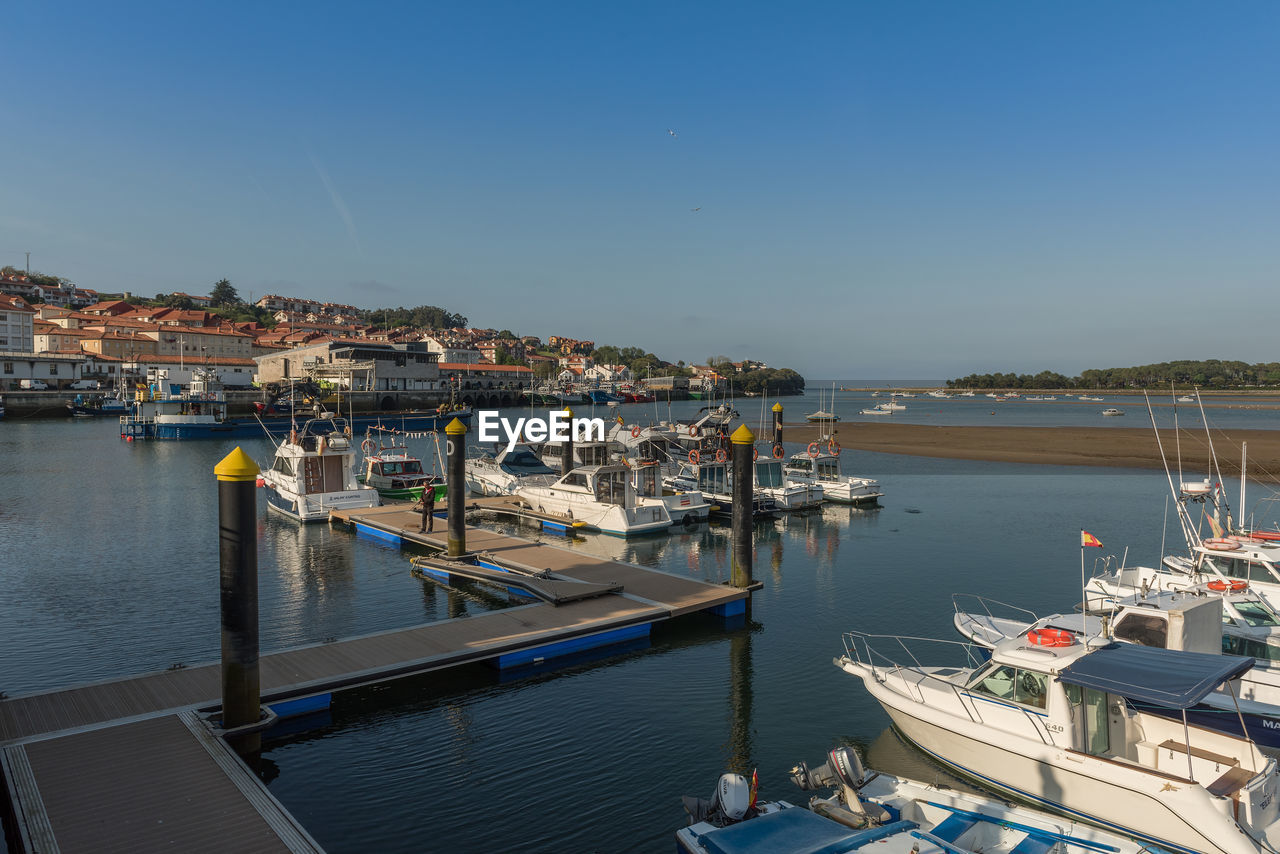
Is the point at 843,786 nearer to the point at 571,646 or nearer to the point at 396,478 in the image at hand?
the point at 571,646

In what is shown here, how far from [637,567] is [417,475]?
53.9 ft

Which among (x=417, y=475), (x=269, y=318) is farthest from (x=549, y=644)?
(x=269, y=318)

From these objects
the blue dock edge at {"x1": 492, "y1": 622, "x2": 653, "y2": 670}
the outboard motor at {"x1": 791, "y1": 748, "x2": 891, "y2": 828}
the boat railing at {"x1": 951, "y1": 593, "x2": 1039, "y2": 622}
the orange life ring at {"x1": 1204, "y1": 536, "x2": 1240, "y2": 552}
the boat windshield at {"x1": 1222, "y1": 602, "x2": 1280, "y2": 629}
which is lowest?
the boat railing at {"x1": 951, "y1": 593, "x2": 1039, "y2": 622}

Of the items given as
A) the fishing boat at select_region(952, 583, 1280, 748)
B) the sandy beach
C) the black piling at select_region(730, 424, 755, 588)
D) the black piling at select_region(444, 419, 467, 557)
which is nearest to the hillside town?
the sandy beach

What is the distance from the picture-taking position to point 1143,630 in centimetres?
1134

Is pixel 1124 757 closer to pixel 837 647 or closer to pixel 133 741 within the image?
pixel 837 647

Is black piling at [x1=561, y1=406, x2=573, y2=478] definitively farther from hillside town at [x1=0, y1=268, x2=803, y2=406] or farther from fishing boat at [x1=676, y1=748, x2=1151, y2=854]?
hillside town at [x1=0, y1=268, x2=803, y2=406]

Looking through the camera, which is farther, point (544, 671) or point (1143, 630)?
point (544, 671)

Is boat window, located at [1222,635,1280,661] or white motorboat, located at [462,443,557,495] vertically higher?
white motorboat, located at [462,443,557,495]

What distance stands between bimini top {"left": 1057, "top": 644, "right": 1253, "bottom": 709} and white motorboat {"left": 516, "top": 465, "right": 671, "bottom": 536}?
18226 millimetres

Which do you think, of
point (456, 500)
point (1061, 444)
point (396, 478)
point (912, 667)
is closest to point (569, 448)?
point (396, 478)

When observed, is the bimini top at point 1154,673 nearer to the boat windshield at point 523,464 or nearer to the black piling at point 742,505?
the black piling at point 742,505

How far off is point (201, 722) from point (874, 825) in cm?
865

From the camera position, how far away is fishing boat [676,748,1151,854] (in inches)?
289
